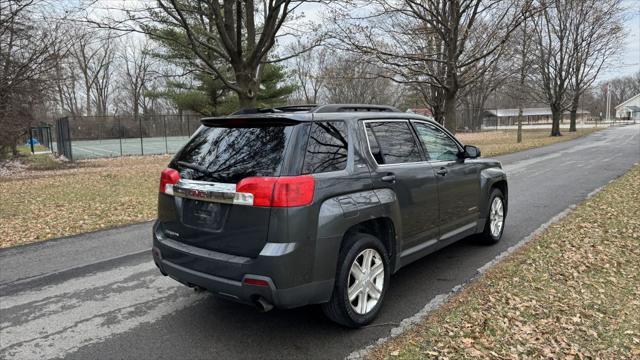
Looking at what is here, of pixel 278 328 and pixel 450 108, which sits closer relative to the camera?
pixel 278 328

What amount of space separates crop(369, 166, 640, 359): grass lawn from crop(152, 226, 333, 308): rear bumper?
67 centimetres

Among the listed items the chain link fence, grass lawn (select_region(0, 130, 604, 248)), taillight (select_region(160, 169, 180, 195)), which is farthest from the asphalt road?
the chain link fence

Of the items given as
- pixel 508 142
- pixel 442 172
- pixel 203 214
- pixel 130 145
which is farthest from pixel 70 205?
pixel 130 145

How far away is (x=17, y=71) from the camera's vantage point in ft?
56.4

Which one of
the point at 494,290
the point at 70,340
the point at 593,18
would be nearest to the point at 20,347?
the point at 70,340

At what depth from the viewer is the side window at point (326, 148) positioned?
129 inches

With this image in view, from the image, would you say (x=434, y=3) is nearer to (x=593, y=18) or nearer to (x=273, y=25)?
(x=273, y=25)

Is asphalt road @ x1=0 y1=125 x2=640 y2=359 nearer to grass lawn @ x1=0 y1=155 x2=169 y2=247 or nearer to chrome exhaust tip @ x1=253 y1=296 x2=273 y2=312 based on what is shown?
chrome exhaust tip @ x1=253 y1=296 x2=273 y2=312

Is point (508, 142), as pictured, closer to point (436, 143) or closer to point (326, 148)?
point (436, 143)

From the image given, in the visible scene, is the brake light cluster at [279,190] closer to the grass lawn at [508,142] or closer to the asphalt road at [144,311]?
the asphalt road at [144,311]

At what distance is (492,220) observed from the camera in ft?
19.2

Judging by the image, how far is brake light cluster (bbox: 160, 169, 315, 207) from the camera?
3039 millimetres

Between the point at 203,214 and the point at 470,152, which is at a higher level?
the point at 470,152

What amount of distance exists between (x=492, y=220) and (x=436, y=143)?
173 cm
